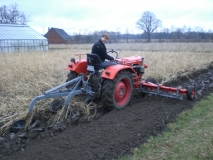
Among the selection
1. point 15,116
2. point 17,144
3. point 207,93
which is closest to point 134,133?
point 17,144

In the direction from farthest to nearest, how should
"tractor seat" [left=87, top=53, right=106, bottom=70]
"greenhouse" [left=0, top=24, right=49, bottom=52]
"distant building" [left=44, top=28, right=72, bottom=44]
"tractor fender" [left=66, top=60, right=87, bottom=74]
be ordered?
"distant building" [left=44, top=28, right=72, bottom=44], "greenhouse" [left=0, top=24, right=49, bottom=52], "tractor fender" [left=66, top=60, right=87, bottom=74], "tractor seat" [left=87, top=53, right=106, bottom=70]

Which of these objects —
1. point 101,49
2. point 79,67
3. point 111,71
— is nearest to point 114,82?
point 111,71

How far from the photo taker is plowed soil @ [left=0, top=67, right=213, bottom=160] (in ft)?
11.6

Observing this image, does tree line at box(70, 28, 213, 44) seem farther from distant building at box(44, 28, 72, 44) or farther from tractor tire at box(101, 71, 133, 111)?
tractor tire at box(101, 71, 133, 111)

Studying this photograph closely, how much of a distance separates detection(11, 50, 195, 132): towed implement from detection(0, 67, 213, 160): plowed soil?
351 mm

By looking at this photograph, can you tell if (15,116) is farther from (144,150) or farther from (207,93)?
(207,93)

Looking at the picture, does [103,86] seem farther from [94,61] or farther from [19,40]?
[19,40]

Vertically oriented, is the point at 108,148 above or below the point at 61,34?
below

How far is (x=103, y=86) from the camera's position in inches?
202

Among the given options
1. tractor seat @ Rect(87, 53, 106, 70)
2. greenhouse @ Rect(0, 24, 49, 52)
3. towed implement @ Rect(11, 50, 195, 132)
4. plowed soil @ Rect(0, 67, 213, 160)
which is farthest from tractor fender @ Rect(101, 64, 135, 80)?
greenhouse @ Rect(0, 24, 49, 52)

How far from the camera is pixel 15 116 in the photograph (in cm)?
466

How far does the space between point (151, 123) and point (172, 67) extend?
6.40 meters

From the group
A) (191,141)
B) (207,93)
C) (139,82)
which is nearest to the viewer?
(191,141)

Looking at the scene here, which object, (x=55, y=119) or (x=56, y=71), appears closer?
(x=55, y=119)
